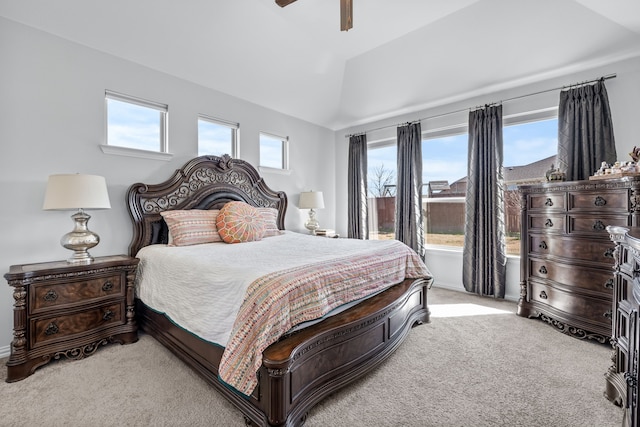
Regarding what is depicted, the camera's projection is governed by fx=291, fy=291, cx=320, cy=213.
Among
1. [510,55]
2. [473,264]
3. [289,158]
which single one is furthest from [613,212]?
[289,158]

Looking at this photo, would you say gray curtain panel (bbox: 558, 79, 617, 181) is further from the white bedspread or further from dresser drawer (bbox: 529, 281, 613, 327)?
the white bedspread

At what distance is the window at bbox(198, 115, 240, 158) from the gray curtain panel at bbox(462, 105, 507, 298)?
3314 mm

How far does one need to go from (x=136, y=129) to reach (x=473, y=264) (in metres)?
4.52

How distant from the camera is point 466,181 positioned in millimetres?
4223

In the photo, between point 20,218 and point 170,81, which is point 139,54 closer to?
point 170,81

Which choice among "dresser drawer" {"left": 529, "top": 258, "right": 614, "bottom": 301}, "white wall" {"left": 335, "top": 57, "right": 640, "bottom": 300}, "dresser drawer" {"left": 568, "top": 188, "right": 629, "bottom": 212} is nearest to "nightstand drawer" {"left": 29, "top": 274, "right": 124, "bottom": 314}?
"white wall" {"left": 335, "top": 57, "right": 640, "bottom": 300}

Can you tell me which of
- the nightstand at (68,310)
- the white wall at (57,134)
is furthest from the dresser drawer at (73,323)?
the white wall at (57,134)

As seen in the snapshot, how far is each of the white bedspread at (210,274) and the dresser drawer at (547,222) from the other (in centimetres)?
160

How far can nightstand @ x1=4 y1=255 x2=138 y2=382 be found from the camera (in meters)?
2.08

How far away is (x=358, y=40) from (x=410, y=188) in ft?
7.26

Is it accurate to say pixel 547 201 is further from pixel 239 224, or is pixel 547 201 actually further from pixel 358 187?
pixel 239 224

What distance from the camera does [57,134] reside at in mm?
2652

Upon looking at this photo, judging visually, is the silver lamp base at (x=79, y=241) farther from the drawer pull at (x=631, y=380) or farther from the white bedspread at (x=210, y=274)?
the drawer pull at (x=631, y=380)

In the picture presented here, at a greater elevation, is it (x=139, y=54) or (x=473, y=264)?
(x=139, y=54)
